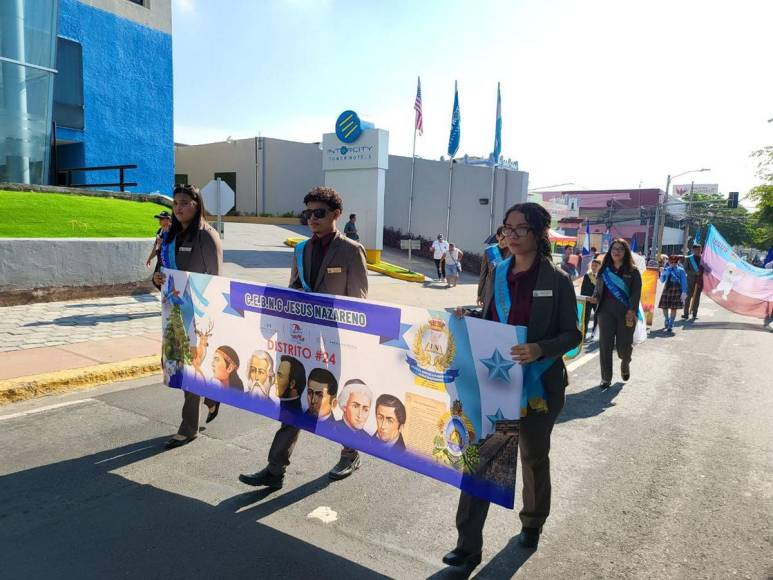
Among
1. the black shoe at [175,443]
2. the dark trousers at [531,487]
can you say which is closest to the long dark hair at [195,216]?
the black shoe at [175,443]

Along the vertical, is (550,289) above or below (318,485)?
above

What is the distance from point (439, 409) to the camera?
127 inches

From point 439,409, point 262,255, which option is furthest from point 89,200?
point 439,409

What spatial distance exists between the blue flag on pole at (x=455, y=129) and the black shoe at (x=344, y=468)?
79.2 ft

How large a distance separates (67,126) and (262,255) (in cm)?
759

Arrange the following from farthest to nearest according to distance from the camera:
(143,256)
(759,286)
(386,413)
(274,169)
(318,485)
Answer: (274,169)
(759,286)
(143,256)
(318,485)
(386,413)

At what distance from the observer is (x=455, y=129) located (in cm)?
2684

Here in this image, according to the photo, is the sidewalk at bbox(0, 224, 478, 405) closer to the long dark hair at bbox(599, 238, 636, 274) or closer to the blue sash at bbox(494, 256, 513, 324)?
the blue sash at bbox(494, 256, 513, 324)

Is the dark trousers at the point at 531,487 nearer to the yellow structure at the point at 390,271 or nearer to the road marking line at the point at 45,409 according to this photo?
the road marking line at the point at 45,409

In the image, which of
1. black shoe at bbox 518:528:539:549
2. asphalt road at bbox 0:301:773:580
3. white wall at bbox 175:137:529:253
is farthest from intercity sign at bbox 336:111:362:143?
black shoe at bbox 518:528:539:549

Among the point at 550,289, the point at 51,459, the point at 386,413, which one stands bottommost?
the point at 51,459

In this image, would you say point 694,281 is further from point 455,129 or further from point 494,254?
point 455,129

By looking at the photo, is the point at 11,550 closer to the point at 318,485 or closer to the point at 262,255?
the point at 318,485

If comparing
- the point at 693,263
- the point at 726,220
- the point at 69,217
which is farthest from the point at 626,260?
the point at 726,220
